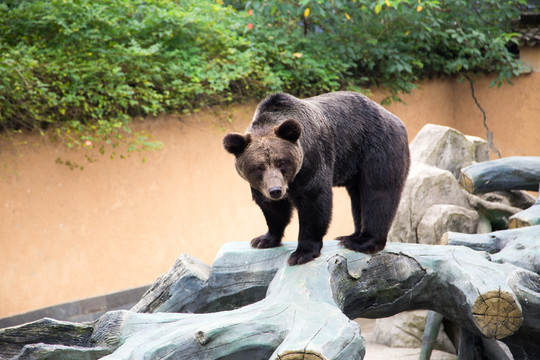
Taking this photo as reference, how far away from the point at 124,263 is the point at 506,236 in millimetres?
4162

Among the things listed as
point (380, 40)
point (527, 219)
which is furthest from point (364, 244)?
point (380, 40)

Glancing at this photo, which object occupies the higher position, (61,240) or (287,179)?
(287,179)

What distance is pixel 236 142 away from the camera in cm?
321

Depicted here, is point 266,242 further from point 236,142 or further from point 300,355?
point 300,355

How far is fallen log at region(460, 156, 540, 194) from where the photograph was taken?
5.26 m

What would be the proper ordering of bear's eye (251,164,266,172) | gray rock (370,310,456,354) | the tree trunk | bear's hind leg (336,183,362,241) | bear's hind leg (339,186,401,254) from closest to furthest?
the tree trunk, bear's eye (251,164,266,172), bear's hind leg (339,186,401,254), bear's hind leg (336,183,362,241), gray rock (370,310,456,354)

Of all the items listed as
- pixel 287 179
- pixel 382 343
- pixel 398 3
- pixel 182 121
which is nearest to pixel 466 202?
pixel 382 343

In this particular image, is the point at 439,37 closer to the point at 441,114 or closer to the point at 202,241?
the point at 441,114

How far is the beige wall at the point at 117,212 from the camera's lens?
20.7 feet

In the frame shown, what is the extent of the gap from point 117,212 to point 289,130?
414cm

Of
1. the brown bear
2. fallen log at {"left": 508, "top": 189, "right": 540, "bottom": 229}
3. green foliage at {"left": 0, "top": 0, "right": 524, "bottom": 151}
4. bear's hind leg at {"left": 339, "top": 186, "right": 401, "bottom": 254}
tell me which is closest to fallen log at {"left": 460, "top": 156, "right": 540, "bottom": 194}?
fallen log at {"left": 508, "top": 189, "right": 540, "bottom": 229}

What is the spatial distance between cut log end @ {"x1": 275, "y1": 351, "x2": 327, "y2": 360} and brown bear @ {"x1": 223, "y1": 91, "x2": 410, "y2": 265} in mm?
825

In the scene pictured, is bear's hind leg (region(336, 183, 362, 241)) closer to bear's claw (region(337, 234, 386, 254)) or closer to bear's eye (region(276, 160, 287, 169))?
bear's claw (region(337, 234, 386, 254))

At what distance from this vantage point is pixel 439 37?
8.85 m
